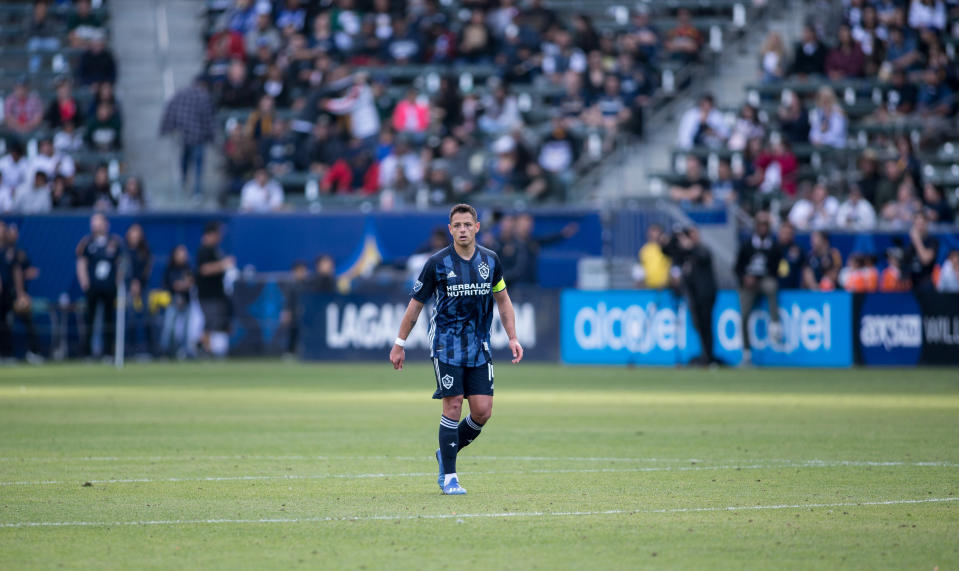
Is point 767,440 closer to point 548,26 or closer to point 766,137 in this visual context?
point 766,137

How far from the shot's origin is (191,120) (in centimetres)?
3366

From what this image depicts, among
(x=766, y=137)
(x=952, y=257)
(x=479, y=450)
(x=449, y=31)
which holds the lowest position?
(x=479, y=450)

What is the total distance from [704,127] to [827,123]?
2.45 metres

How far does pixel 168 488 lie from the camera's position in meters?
11.1

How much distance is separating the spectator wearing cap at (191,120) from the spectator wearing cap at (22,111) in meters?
4.56

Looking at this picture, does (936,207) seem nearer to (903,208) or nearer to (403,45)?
(903,208)

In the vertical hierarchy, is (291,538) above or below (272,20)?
below

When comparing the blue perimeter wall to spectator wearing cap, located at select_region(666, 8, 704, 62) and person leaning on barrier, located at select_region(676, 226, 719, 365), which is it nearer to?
person leaning on barrier, located at select_region(676, 226, 719, 365)

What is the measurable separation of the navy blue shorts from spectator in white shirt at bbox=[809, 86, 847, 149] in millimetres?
21537

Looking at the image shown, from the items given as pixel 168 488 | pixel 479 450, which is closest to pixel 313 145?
pixel 479 450

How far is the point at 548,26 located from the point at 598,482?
82.5 feet

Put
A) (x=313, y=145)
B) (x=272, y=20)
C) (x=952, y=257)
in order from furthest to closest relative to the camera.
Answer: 1. (x=272, y=20)
2. (x=313, y=145)
3. (x=952, y=257)

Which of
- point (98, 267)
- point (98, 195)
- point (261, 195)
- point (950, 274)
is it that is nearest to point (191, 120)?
point (98, 195)

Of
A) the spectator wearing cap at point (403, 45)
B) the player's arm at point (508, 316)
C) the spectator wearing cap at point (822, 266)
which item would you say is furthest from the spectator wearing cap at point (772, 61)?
the player's arm at point (508, 316)
